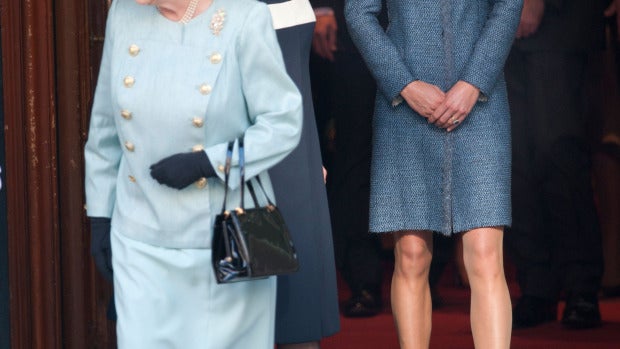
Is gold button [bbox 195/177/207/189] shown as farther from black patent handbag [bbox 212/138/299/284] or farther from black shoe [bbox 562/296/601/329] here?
black shoe [bbox 562/296/601/329]

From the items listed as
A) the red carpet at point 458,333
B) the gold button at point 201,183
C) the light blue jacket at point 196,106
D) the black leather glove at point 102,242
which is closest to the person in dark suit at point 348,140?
the red carpet at point 458,333

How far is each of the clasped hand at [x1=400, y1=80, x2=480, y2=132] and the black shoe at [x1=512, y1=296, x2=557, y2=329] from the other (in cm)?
143

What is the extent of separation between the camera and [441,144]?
4.77m

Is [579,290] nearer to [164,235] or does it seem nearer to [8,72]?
[8,72]

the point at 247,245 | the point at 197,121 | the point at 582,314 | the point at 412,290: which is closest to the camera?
the point at 247,245

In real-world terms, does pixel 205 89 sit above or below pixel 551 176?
above

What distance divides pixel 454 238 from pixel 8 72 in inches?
93.6

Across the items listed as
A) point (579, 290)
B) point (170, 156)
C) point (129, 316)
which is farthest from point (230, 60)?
point (579, 290)

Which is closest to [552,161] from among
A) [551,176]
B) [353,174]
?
[551,176]

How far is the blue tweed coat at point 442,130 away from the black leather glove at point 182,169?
57.1 inches

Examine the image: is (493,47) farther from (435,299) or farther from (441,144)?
(435,299)

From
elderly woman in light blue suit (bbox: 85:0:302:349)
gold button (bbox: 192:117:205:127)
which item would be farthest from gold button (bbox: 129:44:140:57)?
gold button (bbox: 192:117:205:127)

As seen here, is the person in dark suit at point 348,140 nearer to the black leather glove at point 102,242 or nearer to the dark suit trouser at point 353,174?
the dark suit trouser at point 353,174

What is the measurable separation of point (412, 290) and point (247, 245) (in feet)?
5.11
